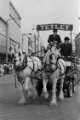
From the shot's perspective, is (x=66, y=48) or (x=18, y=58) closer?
(x=18, y=58)

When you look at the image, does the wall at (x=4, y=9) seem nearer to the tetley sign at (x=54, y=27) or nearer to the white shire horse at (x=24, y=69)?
the tetley sign at (x=54, y=27)

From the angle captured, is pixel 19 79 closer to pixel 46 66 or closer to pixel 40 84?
pixel 46 66

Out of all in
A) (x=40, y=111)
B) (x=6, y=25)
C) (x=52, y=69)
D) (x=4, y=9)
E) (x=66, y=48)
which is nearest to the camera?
(x=40, y=111)

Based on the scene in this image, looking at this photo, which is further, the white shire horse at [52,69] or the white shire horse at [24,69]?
the white shire horse at [52,69]

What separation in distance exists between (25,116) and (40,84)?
3713 millimetres

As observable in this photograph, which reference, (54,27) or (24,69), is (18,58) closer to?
(24,69)

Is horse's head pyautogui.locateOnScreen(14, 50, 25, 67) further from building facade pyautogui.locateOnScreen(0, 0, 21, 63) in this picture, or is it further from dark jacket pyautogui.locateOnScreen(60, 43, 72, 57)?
building facade pyautogui.locateOnScreen(0, 0, 21, 63)

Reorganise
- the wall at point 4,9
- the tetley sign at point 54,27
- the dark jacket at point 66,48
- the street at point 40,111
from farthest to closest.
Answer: the wall at point 4,9
the tetley sign at point 54,27
the dark jacket at point 66,48
the street at point 40,111

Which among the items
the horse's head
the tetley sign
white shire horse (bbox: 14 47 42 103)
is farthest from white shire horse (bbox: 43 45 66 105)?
the tetley sign

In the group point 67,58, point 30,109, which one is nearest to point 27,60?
point 30,109

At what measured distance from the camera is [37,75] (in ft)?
37.5

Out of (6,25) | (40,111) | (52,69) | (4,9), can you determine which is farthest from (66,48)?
(6,25)

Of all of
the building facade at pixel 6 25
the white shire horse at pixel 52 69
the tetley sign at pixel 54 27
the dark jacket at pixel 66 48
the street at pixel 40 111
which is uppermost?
the building facade at pixel 6 25

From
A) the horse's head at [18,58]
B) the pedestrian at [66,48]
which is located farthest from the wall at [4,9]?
the horse's head at [18,58]
